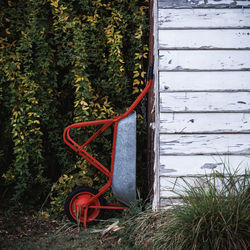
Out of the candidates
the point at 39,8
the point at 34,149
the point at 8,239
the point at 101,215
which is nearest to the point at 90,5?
the point at 39,8

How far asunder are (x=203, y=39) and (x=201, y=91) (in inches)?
16.1

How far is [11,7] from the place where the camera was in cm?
354

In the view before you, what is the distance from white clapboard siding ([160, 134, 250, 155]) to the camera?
8.27ft

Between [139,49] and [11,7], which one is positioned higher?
[11,7]

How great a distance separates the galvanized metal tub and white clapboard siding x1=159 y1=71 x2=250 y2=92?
0.49 meters

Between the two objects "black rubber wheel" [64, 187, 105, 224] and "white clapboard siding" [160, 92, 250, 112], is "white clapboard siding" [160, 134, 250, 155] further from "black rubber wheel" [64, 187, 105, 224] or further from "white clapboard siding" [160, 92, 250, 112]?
"black rubber wheel" [64, 187, 105, 224]

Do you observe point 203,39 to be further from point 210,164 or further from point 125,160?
point 125,160

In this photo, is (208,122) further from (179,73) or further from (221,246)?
(221,246)

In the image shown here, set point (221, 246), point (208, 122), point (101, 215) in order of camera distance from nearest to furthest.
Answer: point (221, 246) → point (208, 122) → point (101, 215)

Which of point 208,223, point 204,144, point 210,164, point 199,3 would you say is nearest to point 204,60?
point 199,3

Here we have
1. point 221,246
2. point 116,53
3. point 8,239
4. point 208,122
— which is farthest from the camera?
point 116,53

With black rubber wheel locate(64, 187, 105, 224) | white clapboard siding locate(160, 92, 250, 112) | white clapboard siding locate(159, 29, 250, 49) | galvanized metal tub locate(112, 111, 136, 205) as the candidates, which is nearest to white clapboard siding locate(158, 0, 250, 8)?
white clapboard siding locate(159, 29, 250, 49)

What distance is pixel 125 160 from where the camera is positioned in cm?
285

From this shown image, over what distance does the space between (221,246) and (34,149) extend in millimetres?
2134
